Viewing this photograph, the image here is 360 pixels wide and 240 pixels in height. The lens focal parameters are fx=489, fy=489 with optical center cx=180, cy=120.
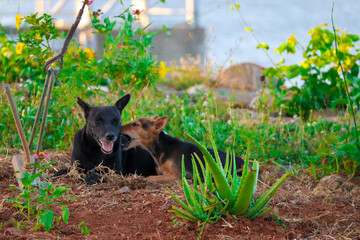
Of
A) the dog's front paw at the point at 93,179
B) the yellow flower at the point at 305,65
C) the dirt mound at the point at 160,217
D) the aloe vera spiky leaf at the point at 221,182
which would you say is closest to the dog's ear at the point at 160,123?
the dirt mound at the point at 160,217

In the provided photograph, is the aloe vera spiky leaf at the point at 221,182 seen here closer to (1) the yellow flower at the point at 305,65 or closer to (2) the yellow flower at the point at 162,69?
(2) the yellow flower at the point at 162,69

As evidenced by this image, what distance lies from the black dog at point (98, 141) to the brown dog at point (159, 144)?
23 cm

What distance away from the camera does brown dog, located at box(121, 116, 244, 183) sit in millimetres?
5141

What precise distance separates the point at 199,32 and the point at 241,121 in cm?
1009

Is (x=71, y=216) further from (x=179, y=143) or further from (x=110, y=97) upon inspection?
(x=110, y=97)

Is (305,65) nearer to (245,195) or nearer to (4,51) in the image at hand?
(4,51)

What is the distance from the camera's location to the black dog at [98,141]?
455cm

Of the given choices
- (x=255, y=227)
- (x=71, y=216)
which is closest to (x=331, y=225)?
(x=255, y=227)

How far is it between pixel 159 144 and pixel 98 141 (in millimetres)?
816

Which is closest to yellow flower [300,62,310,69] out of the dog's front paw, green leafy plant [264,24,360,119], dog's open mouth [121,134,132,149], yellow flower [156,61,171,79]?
green leafy plant [264,24,360,119]

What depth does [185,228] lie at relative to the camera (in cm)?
297

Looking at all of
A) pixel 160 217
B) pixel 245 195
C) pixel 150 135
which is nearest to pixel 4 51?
pixel 150 135

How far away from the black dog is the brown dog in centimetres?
23

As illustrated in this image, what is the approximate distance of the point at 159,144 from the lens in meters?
5.23
